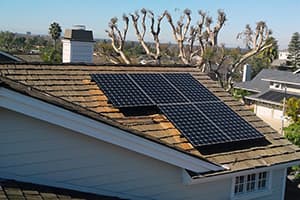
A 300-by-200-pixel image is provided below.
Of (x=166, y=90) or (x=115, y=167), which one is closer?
(x=115, y=167)

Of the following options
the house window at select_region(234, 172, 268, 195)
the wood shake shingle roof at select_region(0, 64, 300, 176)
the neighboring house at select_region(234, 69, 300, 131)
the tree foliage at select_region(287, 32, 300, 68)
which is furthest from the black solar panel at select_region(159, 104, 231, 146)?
the tree foliage at select_region(287, 32, 300, 68)

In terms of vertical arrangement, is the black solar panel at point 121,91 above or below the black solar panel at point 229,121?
above

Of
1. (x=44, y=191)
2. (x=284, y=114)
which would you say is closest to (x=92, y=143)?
(x=44, y=191)

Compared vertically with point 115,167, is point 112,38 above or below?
above

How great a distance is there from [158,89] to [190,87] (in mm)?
958

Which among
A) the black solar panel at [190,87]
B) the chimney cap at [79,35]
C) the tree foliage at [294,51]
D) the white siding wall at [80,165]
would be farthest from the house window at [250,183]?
the tree foliage at [294,51]

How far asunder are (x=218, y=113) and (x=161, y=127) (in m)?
1.53

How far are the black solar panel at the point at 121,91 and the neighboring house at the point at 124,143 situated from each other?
1.6 inches

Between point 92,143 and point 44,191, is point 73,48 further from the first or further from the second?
point 44,191

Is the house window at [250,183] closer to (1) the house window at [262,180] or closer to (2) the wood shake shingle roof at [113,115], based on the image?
(1) the house window at [262,180]

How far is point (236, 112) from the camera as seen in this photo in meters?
9.16

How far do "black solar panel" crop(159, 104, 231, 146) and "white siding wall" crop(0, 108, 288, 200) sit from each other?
2.46 ft

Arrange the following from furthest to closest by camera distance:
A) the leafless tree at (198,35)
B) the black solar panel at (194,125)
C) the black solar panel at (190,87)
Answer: the leafless tree at (198,35) → the black solar panel at (190,87) → the black solar panel at (194,125)

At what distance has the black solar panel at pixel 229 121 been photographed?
321 inches
